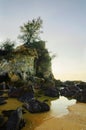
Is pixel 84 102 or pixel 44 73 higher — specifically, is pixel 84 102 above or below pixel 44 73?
below

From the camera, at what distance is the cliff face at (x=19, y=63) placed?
39.7m

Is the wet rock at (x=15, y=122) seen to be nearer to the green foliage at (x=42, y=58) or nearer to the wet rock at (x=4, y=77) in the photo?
the wet rock at (x=4, y=77)

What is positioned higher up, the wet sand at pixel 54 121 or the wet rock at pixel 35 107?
the wet rock at pixel 35 107

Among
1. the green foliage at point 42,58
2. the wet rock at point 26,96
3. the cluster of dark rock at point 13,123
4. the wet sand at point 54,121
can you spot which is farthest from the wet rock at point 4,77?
the green foliage at point 42,58

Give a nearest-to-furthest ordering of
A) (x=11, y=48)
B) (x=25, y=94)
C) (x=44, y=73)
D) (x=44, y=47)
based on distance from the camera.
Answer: (x=25, y=94) < (x=11, y=48) < (x=44, y=73) < (x=44, y=47)

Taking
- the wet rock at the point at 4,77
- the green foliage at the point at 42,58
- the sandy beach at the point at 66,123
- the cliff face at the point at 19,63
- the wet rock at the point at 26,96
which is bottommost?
the sandy beach at the point at 66,123

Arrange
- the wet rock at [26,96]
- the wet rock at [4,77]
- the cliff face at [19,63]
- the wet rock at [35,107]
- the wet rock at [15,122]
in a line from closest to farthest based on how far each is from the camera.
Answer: the wet rock at [15,122] → the wet rock at [35,107] → the wet rock at [26,96] → the cliff face at [19,63] → the wet rock at [4,77]

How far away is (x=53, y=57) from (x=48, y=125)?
68177mm

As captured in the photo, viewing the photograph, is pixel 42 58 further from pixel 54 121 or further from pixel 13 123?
pixel 13 123

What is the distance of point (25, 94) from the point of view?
3312 centimetres

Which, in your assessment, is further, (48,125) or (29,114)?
(29,114)

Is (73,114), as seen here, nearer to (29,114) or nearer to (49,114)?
(49,114)

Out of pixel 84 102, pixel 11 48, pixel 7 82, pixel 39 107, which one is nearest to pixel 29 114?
pixel 39 107

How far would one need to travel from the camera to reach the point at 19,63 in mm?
60219
